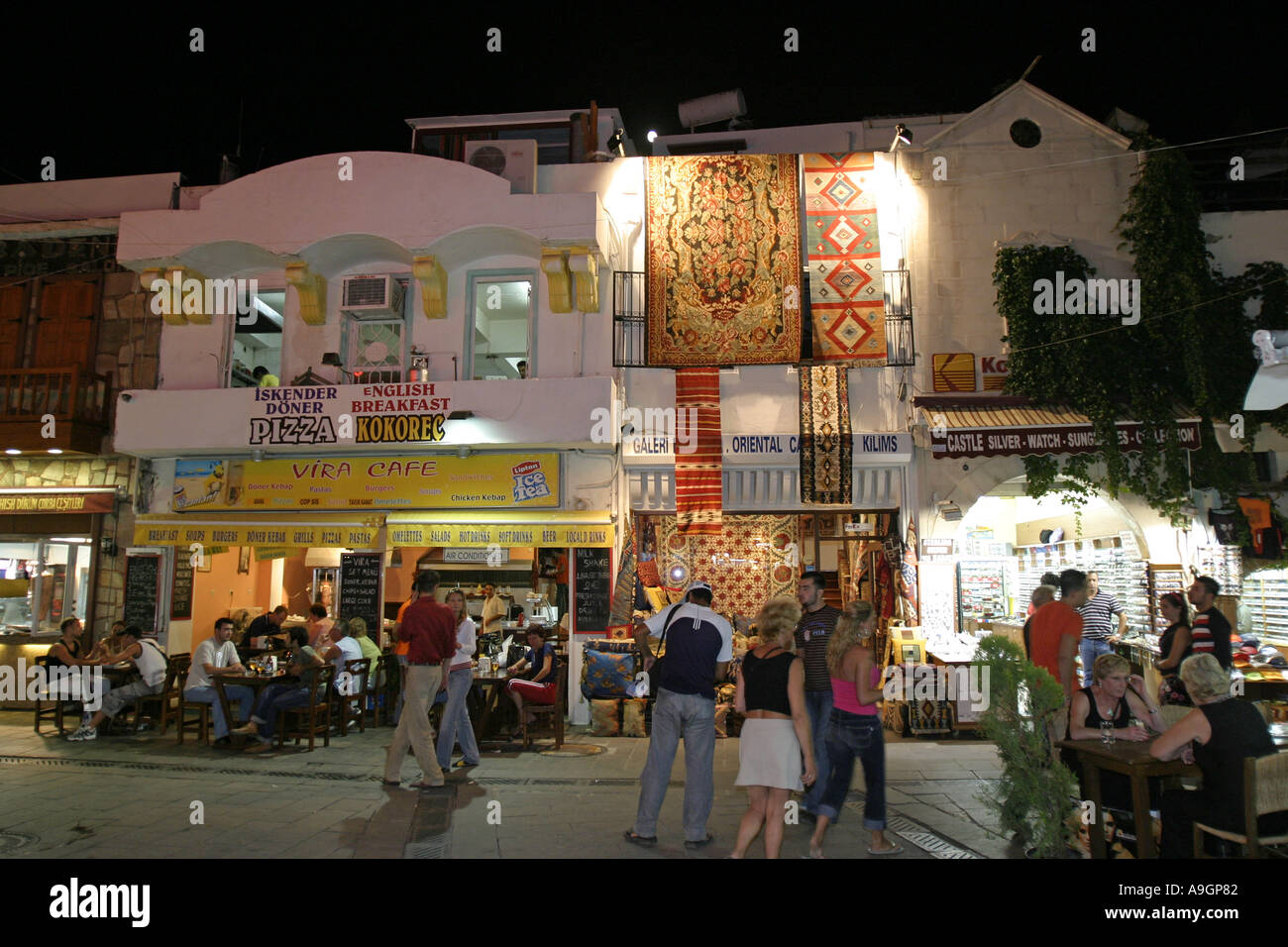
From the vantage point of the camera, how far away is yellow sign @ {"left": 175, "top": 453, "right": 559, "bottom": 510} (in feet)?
38.9

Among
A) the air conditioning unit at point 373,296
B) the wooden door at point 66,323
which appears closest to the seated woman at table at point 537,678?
the air conditioning unit at point 373,296

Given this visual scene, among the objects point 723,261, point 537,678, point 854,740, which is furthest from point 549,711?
point 723,261

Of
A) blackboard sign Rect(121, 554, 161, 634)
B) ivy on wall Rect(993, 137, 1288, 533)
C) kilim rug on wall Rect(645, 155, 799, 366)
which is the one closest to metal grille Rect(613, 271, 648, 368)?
kilim rug on wall Rect(645, 155, 799, 366)

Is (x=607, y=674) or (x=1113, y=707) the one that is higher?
(x=1113, y=707)

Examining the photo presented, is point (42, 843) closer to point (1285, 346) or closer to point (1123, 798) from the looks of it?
point (1123, 798)

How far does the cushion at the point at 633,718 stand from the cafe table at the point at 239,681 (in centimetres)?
429

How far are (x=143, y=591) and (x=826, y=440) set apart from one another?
10658mm

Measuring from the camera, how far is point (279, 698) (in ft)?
33.3

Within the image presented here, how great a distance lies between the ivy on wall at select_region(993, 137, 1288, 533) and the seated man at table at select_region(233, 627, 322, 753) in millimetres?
9952

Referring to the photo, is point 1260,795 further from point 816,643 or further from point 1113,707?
point 816,643

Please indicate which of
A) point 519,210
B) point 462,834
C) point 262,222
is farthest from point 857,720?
point 262,222

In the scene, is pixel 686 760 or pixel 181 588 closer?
pixel 686 760

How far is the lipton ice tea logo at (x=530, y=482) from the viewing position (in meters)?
11.8

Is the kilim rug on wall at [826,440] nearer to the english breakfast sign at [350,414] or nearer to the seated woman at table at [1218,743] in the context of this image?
the english breakfast sign at [350,414]
